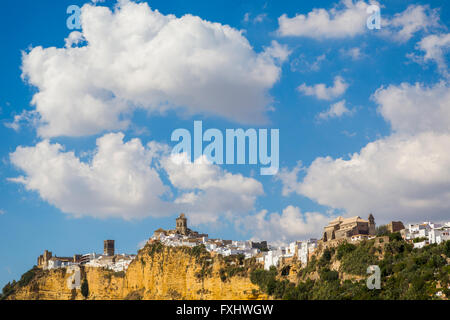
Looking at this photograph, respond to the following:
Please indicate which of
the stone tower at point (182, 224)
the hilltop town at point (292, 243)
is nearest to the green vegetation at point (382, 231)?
the hilltop town at point (292, 243)

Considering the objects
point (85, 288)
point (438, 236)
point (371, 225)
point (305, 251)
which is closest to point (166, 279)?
point (305, 251)

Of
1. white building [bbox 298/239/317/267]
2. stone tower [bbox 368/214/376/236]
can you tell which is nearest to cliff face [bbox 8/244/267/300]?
white building [bbox 298/239/317/267]

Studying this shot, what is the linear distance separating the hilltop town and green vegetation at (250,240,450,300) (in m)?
1.46

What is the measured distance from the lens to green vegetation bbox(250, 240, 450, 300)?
152 ft

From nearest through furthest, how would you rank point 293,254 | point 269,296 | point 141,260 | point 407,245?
point 407,245 < point 269,296 < point 293,254 < point 141,260

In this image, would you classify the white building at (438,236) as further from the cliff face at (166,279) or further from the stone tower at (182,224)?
the stone tower at (182,224)

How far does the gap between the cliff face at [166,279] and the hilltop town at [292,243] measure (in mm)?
1430

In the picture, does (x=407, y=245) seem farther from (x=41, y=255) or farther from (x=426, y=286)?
(x=41, y=255)

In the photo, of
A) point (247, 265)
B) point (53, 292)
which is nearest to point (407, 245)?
point (247, 265)

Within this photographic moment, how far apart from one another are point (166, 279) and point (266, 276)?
1307cm

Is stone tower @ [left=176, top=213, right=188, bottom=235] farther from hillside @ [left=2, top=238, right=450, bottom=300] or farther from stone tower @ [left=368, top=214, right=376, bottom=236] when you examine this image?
stone tower @ [left=368, top=214, right=376, bottom=236]

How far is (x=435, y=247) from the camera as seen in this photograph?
168ft

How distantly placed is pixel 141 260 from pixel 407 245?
105 feet
